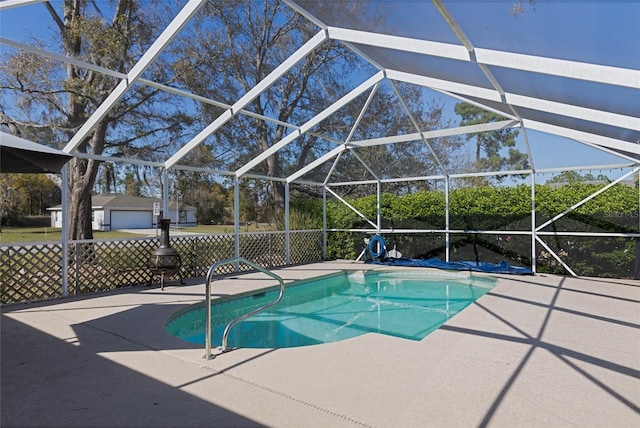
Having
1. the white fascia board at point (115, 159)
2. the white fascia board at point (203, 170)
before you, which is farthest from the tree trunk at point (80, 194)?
the white fascia board at point (203, 170)

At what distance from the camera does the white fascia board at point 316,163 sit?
10.4 m

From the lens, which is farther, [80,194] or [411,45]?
[80,194]

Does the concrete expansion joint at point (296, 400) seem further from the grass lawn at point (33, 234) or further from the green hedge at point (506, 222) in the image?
the green hedge at point (506, 222)

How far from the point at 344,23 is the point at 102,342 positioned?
4.89m

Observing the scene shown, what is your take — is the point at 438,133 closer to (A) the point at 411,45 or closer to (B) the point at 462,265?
(B) the point at 462,265

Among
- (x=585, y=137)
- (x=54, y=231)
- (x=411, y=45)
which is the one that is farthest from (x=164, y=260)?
(x=585, y=137)

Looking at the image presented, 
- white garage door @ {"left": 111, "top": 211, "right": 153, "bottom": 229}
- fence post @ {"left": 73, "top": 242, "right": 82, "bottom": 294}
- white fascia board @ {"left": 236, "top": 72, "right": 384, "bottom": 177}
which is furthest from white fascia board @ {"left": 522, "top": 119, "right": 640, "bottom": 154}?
white garage door @ {"left": 111, "top": 211, "right": 153, "bottom": 229}

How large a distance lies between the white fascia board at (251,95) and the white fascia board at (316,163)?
12.1 ft

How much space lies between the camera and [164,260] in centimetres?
748

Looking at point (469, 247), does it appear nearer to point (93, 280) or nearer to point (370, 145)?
point (370, 145)

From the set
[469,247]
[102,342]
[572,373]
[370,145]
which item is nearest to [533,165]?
[469,247]

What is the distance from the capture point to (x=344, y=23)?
17.2 feet

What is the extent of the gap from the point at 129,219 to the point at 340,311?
7.32 meters

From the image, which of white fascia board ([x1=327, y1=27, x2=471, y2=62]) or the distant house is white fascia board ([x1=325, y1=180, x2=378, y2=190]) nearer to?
the distant house
